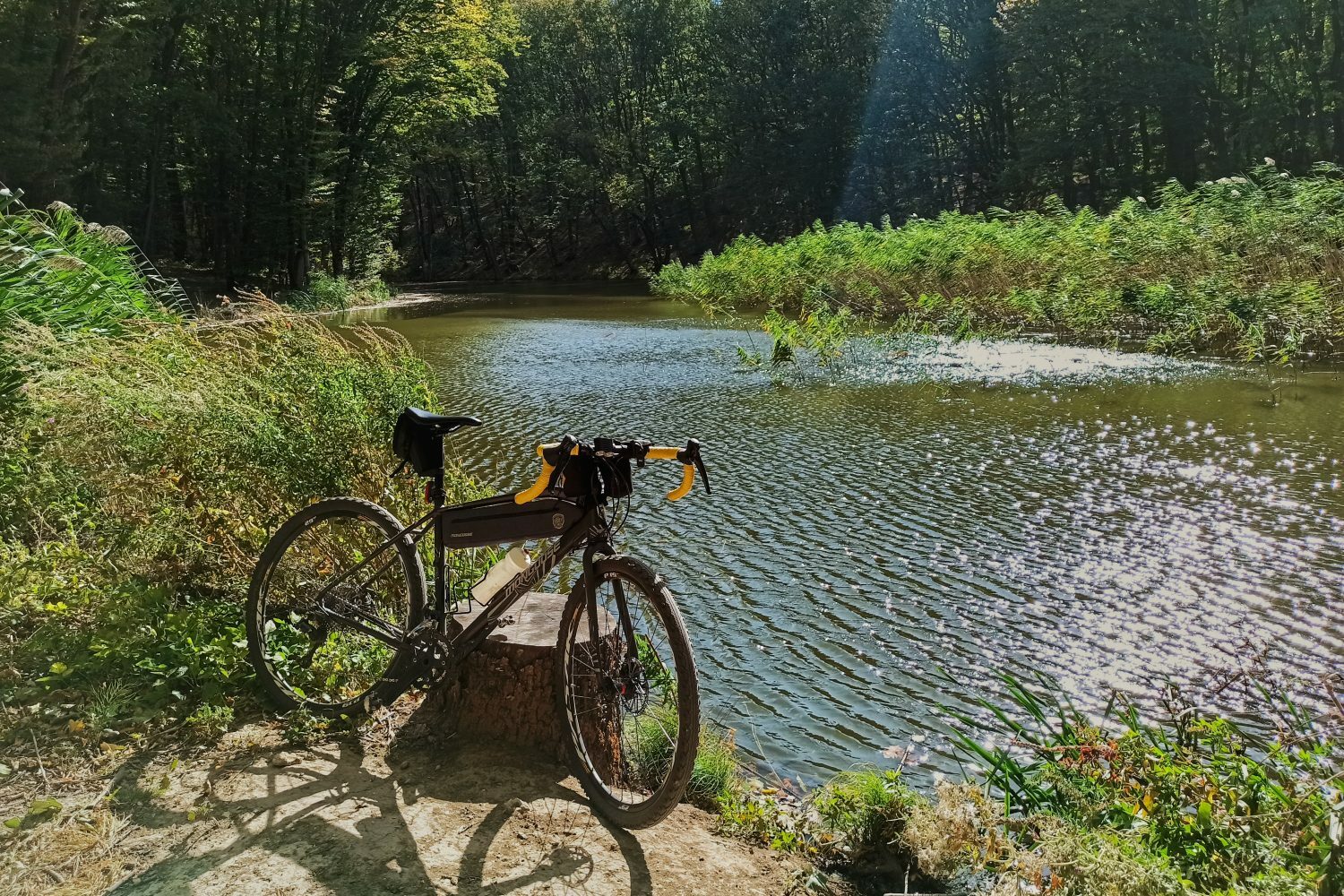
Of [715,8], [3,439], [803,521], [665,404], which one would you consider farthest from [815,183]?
[3,439]

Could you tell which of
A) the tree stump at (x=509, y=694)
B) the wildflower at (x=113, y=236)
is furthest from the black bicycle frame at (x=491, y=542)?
the wildflower at (x=113, y=236)

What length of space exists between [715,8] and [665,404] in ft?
128

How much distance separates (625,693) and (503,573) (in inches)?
21.1

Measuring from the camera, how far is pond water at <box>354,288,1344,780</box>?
4.61 meters

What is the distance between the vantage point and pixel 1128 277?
1533 cm

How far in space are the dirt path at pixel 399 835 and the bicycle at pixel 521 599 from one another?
0.50 ft

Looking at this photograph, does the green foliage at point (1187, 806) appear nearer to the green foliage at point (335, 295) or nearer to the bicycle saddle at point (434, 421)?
the bicycle saddle at point (434, 421)

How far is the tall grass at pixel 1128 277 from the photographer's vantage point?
42.1 ft

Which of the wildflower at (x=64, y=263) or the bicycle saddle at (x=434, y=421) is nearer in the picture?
the bicycle saddle at (x=434, y=421)

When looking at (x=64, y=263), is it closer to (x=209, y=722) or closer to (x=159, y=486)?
(x=159, y=486)

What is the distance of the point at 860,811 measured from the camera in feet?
9.66

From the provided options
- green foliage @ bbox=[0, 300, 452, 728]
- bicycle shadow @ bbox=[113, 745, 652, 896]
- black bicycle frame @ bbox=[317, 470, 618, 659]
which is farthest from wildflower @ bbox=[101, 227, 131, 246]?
bicycle shadow @ bbox=[113, 745, 652, 896]

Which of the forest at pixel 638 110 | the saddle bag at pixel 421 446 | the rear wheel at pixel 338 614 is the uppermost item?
the forest at pixel 638 110

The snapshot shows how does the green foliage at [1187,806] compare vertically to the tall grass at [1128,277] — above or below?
below
